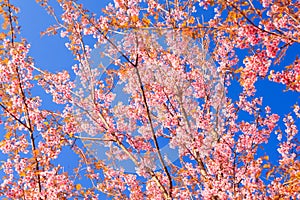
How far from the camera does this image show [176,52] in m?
8.52

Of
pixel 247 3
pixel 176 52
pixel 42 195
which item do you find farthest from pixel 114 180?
pixel 247 3

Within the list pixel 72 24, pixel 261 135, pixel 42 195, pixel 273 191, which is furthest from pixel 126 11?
pixel 273 191

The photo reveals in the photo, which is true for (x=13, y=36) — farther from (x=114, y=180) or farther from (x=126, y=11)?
(x=114, y=180)

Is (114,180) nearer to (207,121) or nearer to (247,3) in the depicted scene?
(207,121)

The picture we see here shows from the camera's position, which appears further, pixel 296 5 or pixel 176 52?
pixel 176 52

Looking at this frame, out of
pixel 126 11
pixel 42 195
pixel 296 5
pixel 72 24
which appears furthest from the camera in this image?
pixel 72 24

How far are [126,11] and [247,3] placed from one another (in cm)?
259

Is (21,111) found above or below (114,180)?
above

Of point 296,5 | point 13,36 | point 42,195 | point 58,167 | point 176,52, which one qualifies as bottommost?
point 42,195

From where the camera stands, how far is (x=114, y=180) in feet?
25.9

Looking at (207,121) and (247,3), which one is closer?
(247,3)

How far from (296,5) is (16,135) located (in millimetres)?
4932

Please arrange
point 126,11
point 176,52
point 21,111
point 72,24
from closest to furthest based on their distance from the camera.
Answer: point 21,111, point 126,11, point 72,24, point 176,52

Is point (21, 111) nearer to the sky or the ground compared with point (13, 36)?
nearer to the ground
